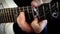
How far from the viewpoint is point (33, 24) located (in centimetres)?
38

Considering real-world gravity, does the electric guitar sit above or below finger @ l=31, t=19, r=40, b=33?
above

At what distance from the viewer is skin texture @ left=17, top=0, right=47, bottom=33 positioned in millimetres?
380

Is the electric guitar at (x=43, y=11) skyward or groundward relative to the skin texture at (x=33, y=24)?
skyward

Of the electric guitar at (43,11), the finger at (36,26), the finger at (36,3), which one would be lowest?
the finger at (36,26)

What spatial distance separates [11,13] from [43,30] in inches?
4.5

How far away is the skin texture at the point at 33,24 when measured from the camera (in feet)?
1.25

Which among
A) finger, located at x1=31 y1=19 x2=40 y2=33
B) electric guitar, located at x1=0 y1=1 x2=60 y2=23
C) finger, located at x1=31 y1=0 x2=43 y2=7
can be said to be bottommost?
finger, located at x1=31 y1=19 x2=40 y2=33

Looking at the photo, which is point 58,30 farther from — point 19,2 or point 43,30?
point 19,2

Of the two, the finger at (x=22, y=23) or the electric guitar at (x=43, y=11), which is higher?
the electric guitar at (x=43, y=11)

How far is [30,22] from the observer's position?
0.39 metres

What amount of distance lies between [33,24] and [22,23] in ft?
0.13

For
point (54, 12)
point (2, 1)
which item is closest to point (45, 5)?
point (54, 12)

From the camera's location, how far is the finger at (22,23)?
393mm

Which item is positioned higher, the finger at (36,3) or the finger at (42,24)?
the finger at (36,3)
